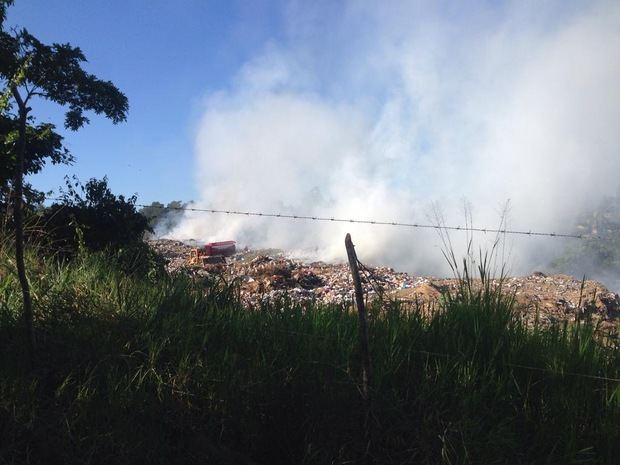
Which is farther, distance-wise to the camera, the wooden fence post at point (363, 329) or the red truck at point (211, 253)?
the red truck at point (211, 253)

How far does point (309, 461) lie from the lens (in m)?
2.91

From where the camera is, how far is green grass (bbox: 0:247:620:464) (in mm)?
2922

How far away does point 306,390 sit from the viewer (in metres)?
3.30

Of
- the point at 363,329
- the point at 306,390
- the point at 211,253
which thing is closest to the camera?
the point at 363,329

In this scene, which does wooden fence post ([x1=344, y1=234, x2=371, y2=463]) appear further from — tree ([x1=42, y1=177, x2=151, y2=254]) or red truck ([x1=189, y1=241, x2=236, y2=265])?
red truck ([x1=189, y1=241, x2=236, y2=265])

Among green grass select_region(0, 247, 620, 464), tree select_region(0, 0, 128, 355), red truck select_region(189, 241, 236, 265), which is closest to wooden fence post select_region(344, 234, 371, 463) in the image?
green grass select_region(0, 247, 620, 464)

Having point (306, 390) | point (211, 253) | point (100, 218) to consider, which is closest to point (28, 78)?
point (306, 390)

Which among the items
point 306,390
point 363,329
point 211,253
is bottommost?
point 306,390

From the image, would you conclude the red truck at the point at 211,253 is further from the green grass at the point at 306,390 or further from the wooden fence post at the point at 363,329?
the wooden fence post at the point at 363,329

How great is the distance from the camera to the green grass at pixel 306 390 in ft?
9.59

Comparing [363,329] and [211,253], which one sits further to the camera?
[211,253]

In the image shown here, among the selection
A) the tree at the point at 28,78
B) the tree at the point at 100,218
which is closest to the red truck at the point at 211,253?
the tree at the point at 100,218

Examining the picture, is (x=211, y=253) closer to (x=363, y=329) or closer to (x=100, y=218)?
(x=100, y=218)

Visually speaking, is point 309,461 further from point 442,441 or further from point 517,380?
point 517,380
